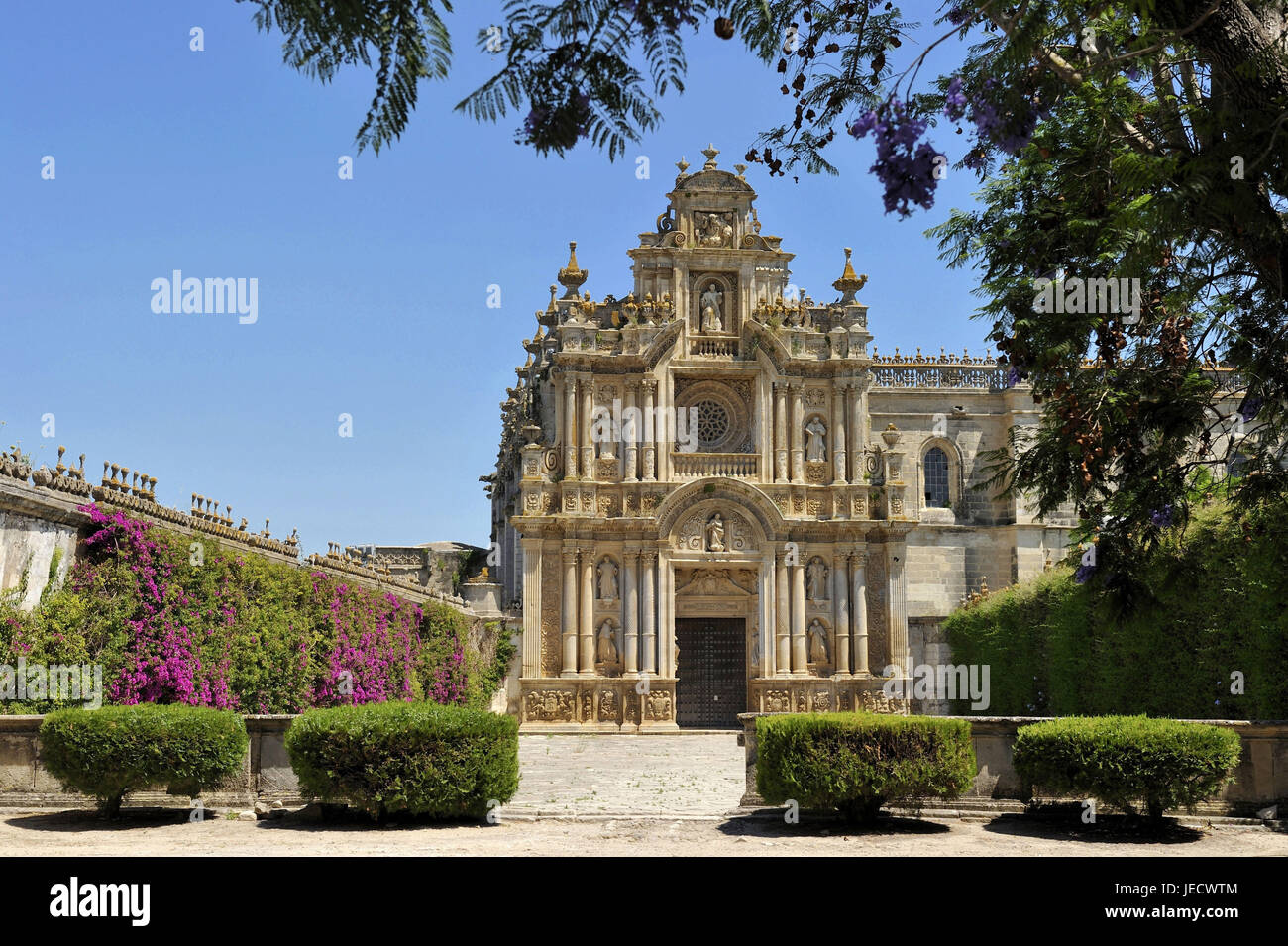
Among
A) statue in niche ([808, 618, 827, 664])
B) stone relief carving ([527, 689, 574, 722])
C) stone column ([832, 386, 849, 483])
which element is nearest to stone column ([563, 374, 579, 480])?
stone relief carving ([527, 689, 574, 722])

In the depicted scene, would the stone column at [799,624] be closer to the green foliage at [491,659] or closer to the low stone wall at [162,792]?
the green foliage at [491,659]

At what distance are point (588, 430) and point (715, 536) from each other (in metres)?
4.45

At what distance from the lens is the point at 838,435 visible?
3619 cm

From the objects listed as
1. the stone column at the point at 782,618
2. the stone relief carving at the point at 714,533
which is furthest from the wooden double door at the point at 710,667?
the stone relief carving at the point at 714,533

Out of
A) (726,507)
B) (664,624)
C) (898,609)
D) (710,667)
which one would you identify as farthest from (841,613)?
(664,624)

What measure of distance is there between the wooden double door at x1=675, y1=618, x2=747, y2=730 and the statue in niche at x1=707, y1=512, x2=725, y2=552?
2192 mm

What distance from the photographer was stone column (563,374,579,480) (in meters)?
Result: 35.4

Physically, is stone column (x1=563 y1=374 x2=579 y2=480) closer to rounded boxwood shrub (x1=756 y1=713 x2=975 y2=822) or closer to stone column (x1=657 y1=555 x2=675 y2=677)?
stone column (x1=657 y1=555 x2=675 y2=677)

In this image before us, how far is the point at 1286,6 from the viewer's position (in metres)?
7.39

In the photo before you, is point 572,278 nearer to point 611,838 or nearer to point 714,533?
point 714,533

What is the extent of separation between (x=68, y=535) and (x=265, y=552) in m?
5.50

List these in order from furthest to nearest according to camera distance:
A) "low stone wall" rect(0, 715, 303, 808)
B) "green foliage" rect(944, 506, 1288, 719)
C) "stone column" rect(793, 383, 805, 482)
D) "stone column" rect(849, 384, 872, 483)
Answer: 1. "stone column" rect(849, 384, 872, 483)
2. "stone column" rect(793, 383, 805, 482)
3. "low stone wall" rect(0, 715, 303, 808)
4. "green foliage" rect(944, 506, 1288, 719)

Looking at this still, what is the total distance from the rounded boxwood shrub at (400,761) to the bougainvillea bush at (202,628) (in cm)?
576

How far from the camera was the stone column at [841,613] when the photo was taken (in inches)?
1395
